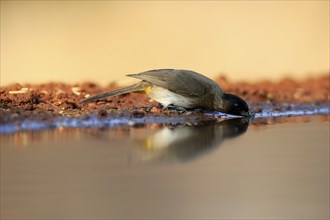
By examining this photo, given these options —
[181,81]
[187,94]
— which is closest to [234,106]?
[187,94]

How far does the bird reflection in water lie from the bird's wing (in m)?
0.68

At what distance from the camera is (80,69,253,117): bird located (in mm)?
9656

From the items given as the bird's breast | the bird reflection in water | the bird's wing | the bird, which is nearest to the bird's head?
the bird

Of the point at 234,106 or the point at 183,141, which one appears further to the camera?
the point at 234,106

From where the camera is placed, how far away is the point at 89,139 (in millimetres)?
7766

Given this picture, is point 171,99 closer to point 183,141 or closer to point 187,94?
point 187,94

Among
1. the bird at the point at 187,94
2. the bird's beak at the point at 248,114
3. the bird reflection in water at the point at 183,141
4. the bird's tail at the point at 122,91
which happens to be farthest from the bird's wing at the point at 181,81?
the bird reflection in water at the point at 183,141

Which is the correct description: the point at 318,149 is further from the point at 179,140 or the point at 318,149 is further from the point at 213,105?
the point at 213,105

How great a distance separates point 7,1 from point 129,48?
298 cm

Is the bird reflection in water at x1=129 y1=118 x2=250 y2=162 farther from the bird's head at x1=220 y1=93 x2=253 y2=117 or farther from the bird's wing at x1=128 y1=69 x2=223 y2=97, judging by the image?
the bird's wing at x1=128 y1=69 x2=223 y2=97

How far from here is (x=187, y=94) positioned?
9.64 meters

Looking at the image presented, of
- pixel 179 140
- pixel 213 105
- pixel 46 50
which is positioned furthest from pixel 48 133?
pixel 46 50

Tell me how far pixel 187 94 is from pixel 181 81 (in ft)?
0.62

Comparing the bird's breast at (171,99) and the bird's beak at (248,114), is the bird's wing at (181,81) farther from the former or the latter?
the bird's beak at (248,114)
